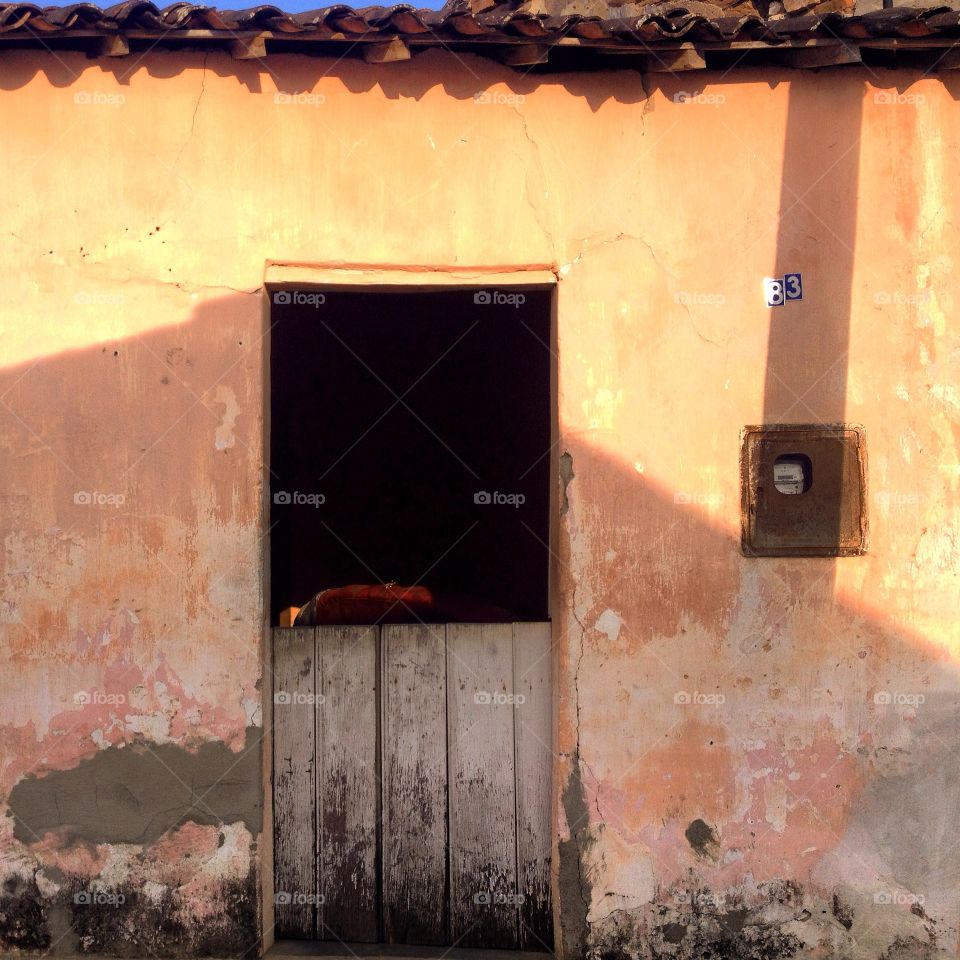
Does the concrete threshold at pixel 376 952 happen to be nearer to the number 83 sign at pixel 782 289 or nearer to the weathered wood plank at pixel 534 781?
the weathered wood plank at pixel 534 781

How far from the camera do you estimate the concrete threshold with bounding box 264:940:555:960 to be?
4.46 m

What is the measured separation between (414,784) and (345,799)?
0.33m

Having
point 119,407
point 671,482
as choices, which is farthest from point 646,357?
point 119,407

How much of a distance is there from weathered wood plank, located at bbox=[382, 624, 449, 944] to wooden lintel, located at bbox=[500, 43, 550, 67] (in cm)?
258

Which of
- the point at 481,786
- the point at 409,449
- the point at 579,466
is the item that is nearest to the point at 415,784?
the point at 481,786

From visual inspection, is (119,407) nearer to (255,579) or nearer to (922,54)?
(255,579)

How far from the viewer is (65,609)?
440cm

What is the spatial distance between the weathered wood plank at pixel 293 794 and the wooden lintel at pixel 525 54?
2.75 m

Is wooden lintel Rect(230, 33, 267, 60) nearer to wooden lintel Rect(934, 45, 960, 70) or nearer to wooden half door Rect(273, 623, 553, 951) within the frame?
wooden half door Rect(273, 623, 553, 951)

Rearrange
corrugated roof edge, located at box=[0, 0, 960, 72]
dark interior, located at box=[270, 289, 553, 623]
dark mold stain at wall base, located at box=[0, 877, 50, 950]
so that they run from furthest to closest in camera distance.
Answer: dark interior, located at box=[270, 289, 553, 623], dark mold stain at wall base, located at box=[0, 877, 50, 950], corrugated roof edge, located at box=[0, 0, 960, 72]

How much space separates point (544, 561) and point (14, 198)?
3671mm

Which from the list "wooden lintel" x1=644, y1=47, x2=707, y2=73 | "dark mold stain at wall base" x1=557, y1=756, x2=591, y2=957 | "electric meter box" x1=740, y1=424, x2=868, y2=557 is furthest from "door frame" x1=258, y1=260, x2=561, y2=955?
"wooden lintel" x1=644, y1=47, x2=707, y2=73

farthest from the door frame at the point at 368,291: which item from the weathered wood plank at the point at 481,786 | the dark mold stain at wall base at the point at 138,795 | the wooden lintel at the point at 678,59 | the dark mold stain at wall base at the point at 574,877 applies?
the wooden lintel at the point at 678,59

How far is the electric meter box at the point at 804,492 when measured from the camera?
4.44m
